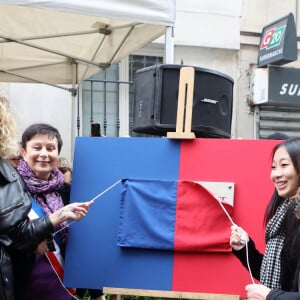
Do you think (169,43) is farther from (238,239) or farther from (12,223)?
(12,223)

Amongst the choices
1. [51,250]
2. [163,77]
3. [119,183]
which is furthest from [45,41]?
[51,250]

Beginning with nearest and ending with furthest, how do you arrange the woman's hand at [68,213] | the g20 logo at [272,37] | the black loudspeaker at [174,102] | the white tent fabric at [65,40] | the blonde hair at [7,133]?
the blonde hair at [7,133] < the woman's hand at [68,213] < the black loudspeaker at [174,102] < the white tent fabric at [65,40] < the g20 logo at [272,37]

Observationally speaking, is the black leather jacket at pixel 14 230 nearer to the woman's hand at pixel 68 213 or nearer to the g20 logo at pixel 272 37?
the woman's hand at pixel 68 213

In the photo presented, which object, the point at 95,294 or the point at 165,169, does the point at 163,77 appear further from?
the point at 95,294

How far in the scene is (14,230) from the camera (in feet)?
6.93

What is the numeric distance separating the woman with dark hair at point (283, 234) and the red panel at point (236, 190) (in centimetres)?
45

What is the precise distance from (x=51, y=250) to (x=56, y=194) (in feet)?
1.06

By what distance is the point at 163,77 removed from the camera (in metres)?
3.12

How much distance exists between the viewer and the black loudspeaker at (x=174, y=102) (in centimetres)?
311

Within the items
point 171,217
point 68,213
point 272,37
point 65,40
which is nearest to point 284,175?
point 171,217

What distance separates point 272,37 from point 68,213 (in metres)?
5.50

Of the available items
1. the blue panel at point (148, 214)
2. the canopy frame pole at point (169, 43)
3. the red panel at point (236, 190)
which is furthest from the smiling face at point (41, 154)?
the canopy frame pole at point (169, 43)

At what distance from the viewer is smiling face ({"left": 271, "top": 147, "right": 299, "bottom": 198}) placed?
2.12m

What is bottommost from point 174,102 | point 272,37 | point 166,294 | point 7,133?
point 166,294
